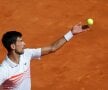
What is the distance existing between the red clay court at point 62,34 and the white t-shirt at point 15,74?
3.07 metres

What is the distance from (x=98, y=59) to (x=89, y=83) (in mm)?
1030

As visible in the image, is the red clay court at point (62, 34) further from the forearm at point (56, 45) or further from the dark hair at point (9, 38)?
the dark hair at point (9, 38)

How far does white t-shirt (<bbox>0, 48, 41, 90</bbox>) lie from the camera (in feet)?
16.5

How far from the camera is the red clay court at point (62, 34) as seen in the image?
27.9 ft

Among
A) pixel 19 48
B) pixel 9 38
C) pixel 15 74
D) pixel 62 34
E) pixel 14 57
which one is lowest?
pixel 15 74

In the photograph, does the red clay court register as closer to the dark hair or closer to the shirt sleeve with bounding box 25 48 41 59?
the shirt sleeve with bounding box 25 48 41 59

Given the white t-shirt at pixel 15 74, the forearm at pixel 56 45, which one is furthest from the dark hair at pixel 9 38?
the forearm at pixel 56 45

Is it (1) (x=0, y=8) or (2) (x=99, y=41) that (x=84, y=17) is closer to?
(2) (x=99, y=41)

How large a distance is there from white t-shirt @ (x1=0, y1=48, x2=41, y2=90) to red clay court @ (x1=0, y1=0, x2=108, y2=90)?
10.1 ft

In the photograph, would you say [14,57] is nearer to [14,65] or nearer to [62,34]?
[14,65]

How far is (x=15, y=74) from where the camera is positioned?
201 inches

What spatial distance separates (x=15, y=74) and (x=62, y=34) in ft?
17.7

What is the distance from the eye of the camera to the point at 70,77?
28.1 ft

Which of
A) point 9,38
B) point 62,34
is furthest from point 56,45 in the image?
point 62,34
